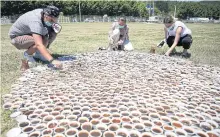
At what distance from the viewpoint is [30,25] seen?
16.4ft

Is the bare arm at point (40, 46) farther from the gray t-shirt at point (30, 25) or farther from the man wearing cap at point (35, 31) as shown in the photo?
the gray t-shirt at point (30, 25)

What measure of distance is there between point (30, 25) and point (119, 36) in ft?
12.3

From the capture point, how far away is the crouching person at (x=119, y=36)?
7.84 metres

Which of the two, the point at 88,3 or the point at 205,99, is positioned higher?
the point at 88,3

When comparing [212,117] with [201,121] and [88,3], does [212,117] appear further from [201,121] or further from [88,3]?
[88,3]

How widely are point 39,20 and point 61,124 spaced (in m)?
2.84

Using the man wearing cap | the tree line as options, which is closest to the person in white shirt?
the man wearing cap

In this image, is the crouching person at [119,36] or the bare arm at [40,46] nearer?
the bare arm at [40,46]

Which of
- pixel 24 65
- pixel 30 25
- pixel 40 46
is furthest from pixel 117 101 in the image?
pixel 24 65

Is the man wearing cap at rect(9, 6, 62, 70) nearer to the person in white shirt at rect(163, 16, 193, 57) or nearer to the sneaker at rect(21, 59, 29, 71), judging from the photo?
the sneaker at rect(21, 59, 29, 71)

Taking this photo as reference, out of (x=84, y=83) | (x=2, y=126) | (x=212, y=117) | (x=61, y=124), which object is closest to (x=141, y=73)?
(x=84, y=83)

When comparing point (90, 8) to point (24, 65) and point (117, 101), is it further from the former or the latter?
point (117, 101)

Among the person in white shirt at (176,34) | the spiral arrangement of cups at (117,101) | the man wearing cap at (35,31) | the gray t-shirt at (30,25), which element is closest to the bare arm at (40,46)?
the man wearing cap at (35,31)

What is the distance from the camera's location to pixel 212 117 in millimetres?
3234
